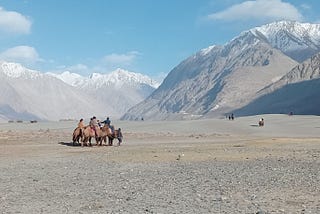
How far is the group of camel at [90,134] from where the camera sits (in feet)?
136

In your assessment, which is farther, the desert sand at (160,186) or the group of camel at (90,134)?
the group of camel at (90,134)

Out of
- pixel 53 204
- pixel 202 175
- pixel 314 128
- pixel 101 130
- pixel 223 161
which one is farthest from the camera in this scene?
pixel 314 128

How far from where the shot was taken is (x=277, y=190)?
15289 mm

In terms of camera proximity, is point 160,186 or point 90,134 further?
point 90,134

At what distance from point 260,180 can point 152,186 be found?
3.42 m

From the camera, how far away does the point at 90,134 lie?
136 feet

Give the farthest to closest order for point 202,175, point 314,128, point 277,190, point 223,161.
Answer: point 314,128 → point 223,161 → point 202,175 → point 277,190

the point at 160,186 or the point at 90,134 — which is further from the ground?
the point at 90,134

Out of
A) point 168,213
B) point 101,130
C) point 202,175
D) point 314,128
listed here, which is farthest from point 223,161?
point 314,128

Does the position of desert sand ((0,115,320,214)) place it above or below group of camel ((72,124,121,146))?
below

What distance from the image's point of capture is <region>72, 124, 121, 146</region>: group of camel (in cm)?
4150

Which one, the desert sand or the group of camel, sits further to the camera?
the group of camel

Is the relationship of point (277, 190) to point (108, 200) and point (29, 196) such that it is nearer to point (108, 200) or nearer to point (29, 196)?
point (108, 200)

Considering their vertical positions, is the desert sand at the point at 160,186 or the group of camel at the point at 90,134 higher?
the group of camel at the point at 90,134
